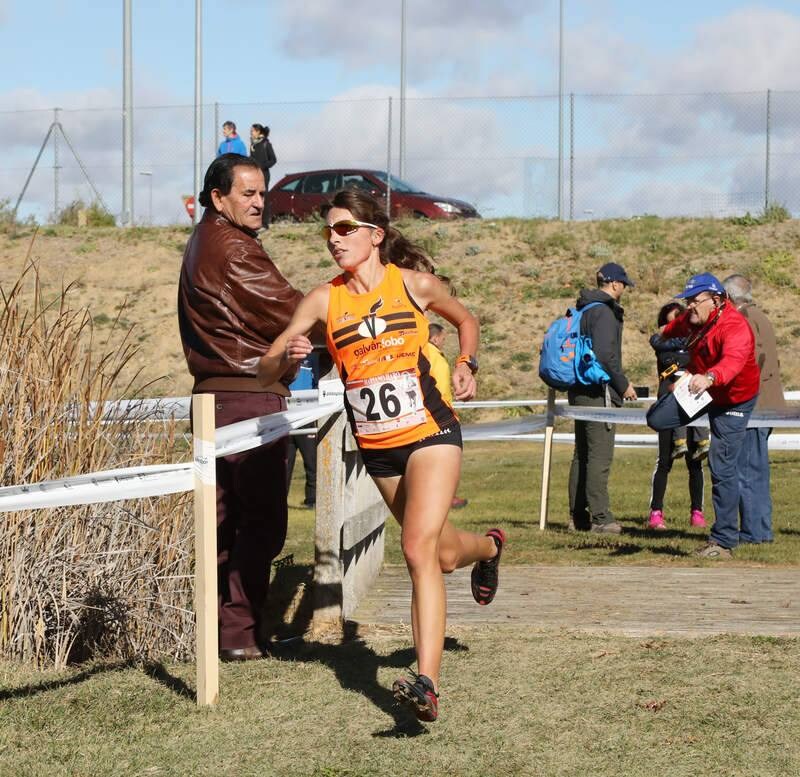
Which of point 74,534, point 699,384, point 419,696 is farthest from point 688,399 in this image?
point 419,696

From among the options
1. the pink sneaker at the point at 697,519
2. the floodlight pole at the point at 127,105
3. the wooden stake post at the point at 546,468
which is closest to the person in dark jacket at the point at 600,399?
the wooden stake post at the point at 546,468

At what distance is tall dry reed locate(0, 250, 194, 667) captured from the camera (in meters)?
5.38

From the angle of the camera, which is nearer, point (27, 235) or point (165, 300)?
point (165, 300)

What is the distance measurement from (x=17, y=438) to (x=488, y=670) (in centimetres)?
206

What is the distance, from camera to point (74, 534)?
5.49 metres

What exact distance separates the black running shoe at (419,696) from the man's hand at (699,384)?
4.29 m

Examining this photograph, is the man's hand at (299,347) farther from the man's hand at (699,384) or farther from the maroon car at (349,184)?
the maroon car at (349,184)

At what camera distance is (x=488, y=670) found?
533 cm

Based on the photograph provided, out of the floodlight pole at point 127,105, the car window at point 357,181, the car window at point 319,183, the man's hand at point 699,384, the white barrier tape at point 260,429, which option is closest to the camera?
the white barrier tape at point 260,429

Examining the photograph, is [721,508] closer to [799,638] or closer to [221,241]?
[799,638]

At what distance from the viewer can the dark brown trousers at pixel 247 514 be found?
5762mm

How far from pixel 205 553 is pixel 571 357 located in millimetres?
5929

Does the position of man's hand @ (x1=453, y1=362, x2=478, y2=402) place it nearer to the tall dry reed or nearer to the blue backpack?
the tall dry reed

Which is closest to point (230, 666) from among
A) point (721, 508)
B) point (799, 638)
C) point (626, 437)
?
point (799, 638)
